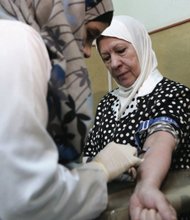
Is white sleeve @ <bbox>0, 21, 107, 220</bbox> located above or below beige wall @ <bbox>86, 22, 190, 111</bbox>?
above

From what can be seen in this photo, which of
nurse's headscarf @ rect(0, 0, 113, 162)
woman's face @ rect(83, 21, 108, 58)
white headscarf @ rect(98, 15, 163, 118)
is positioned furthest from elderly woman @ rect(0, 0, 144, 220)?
white headscarf @ rect(98, 15, 163, 118)

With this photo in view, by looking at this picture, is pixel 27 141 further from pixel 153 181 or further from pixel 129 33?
pixel 129 33

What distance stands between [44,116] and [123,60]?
110cm

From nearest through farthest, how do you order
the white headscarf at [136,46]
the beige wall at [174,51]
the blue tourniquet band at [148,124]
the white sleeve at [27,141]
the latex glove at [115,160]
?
1. the white sleeve at [27,141]
2. the latex glove at [115,160]
3. the blue tourniquet band at [148,124]
4. the white headscarf at [136,46]
5. the beige wall at [174,51]

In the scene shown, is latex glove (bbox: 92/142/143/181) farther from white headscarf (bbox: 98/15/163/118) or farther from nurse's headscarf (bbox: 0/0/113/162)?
white headscarf (bbox: 98/15/163/118)

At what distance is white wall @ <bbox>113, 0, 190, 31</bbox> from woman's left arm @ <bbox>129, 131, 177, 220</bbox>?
0.92 metres

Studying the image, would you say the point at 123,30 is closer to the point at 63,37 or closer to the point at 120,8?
the point at 120,8

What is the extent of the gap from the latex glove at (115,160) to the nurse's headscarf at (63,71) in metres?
0.09

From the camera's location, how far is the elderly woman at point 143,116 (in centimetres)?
92

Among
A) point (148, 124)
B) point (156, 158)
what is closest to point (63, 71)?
point (156, 158)

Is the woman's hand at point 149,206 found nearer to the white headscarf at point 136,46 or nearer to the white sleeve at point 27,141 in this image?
the white sleeve at point 27,141

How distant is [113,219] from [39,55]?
1.24ft

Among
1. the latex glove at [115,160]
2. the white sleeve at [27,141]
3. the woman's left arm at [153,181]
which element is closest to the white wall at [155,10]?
the woman's left arm at [153,181]

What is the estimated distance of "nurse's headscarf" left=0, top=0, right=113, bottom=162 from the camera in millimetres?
711
